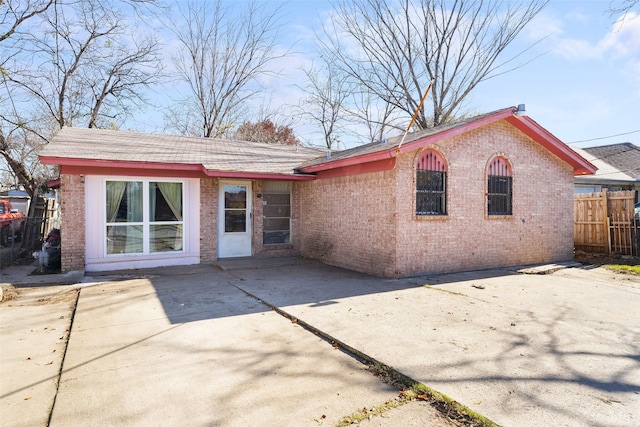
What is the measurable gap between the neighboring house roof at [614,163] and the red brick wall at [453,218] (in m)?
7.84

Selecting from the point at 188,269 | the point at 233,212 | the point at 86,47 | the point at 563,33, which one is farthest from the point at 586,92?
the point at 86,47

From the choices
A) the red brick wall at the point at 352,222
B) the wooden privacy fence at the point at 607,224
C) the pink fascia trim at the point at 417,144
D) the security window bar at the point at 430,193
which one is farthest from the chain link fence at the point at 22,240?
the wooden privacy fence at the point at 607,224

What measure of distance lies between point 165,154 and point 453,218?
7449mm

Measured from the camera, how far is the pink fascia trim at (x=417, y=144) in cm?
763

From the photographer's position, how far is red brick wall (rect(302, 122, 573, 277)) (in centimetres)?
812

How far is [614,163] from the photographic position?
19.9 m

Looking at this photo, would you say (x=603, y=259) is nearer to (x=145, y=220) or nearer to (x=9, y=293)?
(x=145, y=220)

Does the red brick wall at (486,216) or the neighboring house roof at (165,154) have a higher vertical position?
the neighboring house roof at (165,154)

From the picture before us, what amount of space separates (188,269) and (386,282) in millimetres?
4752

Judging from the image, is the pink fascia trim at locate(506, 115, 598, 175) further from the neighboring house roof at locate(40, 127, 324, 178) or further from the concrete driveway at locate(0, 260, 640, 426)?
the neighboring house roof at locate(40, 127, 324, 178)

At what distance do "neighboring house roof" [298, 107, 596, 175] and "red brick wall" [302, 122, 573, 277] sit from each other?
0.25m

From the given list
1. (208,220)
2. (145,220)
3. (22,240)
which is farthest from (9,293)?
(22,240)

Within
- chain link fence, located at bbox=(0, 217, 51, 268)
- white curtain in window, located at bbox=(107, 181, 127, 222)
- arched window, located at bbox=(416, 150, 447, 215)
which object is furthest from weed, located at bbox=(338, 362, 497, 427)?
chain link fence, located at bbox=(0, 217, 51, 268)

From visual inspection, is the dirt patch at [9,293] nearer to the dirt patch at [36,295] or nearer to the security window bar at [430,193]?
the dirt patch at [36,295]
